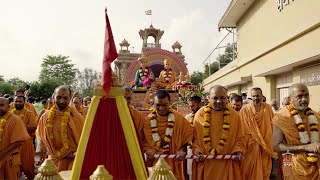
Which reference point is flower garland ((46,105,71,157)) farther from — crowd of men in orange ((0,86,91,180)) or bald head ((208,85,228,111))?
bald head ((208,85,228,111))

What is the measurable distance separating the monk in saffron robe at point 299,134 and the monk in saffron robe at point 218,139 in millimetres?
629

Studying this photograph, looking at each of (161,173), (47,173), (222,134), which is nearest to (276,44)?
(222,134)

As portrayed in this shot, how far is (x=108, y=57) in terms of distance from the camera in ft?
8.03

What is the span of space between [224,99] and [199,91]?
8.42 m

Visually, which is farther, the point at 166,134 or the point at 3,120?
the point at 3,120

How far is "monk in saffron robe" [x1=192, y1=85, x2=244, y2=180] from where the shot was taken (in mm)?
4266

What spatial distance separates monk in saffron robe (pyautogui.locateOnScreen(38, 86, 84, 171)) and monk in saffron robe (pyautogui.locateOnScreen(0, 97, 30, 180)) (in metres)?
0.34

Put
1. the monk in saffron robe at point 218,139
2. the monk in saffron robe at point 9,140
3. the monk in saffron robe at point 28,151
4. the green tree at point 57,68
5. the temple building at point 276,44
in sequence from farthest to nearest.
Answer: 1. the green tree at point 57,68
2. the temple building at point 276,44
3. the monk in saffron robe at point 28,151
4. the monk in saffron robe at point 9,140
5. the monk in saffron robe at point 218,139

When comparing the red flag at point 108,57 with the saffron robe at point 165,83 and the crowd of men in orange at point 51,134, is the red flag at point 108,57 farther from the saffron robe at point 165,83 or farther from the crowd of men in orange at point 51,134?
the saffron robe at point 165,83

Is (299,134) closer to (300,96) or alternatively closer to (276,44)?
(300,96)

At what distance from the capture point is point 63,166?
4176 mm

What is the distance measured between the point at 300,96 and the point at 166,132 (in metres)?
1.63

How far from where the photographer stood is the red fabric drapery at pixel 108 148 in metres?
2.36

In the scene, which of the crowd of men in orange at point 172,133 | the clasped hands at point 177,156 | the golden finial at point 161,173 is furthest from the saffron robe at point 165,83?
the golden finial at point 161,173
